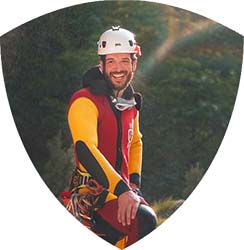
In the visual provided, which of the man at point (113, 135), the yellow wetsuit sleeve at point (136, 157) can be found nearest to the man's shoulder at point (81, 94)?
the man at point (113, 135)

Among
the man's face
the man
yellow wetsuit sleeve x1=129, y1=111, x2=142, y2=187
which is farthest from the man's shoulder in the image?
yellow wetsuit sleeve x1=129, y1=111, x2=142, y2=187

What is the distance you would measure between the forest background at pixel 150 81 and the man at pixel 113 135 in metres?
0.04

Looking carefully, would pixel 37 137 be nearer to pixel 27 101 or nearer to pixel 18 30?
pixel 27 101

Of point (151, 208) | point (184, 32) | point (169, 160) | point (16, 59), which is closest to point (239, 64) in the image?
point (184, 32)

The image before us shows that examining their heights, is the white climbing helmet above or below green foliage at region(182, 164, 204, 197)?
above

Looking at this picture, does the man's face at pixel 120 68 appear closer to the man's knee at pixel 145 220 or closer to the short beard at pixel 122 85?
the short beard at pixel 122 85

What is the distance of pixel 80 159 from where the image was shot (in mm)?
3336

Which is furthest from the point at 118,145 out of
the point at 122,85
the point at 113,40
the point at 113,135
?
the point at 113,40

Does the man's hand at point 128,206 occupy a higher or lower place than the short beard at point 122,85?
lower

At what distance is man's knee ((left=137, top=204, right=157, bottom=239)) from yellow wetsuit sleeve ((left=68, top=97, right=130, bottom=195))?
6.6 inches

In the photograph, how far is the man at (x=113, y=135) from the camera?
10.9 feet

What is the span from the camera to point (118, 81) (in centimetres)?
334

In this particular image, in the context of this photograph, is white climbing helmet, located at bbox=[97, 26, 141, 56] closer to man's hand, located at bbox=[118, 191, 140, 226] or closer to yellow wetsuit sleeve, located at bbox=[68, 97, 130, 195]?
yellow wetsuit sleeve, located at bbox=[68, 97, 130, 195]

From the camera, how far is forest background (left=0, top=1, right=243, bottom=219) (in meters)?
3.30
